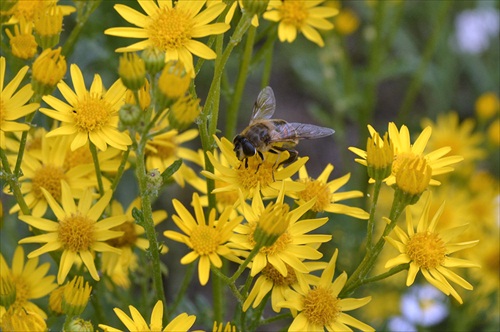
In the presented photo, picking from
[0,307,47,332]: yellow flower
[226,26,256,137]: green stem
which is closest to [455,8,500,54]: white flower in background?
[226,26,256,137]: green stem

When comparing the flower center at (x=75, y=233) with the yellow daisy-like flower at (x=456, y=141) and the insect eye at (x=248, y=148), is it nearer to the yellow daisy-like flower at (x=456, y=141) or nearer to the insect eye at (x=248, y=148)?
the insect eye at (x=248, y=148)

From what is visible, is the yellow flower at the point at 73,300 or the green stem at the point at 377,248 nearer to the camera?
the yellow flower at the point at 73,300

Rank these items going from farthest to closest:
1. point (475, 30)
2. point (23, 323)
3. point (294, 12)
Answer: point (475, 30)
point (294, 12)
point (23, 323)

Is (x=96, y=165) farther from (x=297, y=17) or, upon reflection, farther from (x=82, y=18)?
(x=297, y=17)

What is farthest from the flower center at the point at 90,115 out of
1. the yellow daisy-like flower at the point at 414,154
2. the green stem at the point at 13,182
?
the yellow daisy-like flower at the point at 414,154

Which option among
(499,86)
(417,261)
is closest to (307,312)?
(417,261)

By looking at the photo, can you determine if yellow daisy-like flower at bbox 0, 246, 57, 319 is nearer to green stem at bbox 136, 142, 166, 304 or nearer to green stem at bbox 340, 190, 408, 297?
green stem at bbox 136, 142, 166, 304

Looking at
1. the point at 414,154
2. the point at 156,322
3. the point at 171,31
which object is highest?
the point at 171,31

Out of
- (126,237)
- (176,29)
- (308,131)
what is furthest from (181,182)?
(176,29)
